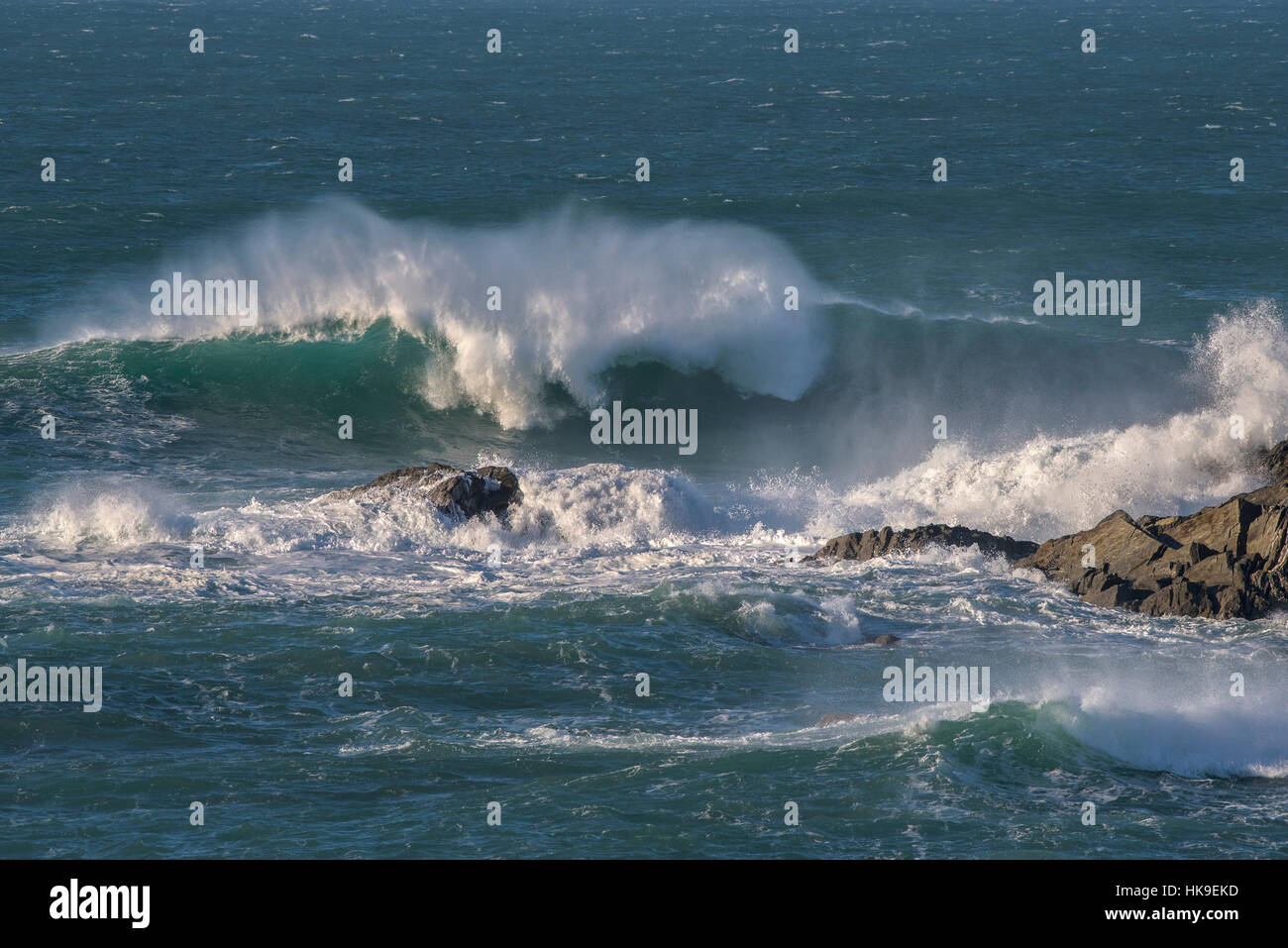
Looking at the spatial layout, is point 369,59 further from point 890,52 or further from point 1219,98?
point 1219,98

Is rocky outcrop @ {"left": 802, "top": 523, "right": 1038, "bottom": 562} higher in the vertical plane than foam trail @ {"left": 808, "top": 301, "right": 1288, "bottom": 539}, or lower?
lower

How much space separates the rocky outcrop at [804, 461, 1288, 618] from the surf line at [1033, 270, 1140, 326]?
16781mm

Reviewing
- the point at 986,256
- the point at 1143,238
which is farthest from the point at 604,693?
the point at 1143,238

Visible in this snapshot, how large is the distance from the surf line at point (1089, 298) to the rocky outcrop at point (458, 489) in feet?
60.8

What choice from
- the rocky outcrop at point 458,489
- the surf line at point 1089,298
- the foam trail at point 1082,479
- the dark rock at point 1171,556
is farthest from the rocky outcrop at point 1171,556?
the surf line at point 1089,298

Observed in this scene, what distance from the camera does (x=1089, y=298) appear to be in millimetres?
39969

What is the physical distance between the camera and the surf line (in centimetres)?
3722

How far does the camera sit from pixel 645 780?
1421 cm

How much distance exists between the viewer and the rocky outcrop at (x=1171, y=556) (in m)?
19.1

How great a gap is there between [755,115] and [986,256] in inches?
1114

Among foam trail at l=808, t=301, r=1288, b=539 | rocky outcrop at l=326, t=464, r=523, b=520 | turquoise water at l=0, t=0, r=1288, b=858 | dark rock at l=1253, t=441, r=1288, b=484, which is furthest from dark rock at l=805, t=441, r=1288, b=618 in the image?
rocky outcrop at l=326, t=464, r=523, b=520

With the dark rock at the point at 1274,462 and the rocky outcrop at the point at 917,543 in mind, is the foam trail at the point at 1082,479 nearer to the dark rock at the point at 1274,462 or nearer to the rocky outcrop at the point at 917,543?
the dark rock at the point at 1274,462

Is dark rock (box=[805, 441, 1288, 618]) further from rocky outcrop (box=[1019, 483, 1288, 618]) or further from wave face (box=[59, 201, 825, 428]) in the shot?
wave face (box=[59, 201, 825, 428])

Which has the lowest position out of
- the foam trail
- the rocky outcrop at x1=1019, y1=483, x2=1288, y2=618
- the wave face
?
the rocky outcrop at x1=1019, y1=483, x2=1288, y2=618
